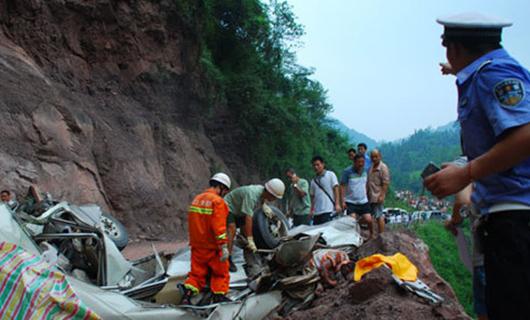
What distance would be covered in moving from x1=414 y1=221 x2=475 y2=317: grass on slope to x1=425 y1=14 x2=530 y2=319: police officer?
48.5ft

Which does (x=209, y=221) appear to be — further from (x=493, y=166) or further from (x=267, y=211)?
(x=493, y=166)

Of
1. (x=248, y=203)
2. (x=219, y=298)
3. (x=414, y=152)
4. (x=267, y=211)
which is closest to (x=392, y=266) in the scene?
(x=219, y=298)

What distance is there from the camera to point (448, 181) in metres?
1.72

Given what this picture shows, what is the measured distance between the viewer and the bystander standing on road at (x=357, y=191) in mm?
8367

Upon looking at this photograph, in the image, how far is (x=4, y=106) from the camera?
433 inches

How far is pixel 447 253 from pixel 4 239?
18.0 m

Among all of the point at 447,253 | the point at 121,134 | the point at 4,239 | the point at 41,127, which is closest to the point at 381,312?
the point at 4,239

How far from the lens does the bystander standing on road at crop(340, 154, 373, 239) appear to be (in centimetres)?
837

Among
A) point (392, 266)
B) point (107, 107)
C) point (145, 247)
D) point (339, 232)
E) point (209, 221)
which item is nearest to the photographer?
point (392, 266)

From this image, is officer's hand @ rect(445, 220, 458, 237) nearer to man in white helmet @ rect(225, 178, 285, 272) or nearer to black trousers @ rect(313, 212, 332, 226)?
man in white helmet @ rect(225, 178, 285, 272)

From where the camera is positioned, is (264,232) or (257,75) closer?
(264,232)

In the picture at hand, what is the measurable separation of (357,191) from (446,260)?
12235 mm

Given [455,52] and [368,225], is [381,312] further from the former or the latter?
[368,225]

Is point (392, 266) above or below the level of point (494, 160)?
below
